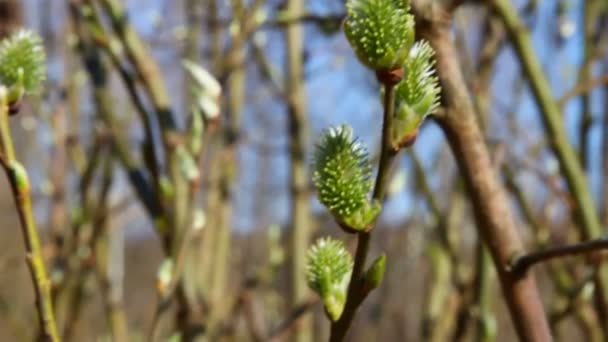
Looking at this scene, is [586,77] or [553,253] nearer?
[553,253]

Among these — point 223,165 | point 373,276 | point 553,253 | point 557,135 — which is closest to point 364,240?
point 373,276

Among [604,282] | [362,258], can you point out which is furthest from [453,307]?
[362,258]

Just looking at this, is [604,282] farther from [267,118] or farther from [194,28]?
[267,118]

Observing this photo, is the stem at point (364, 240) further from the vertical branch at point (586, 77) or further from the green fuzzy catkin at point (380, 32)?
the vertical branch at point (586, 77)

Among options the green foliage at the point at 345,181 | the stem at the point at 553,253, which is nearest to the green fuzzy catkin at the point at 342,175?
the green foliage at the point at 345,181

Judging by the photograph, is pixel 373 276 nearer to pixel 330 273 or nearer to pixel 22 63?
pixel 330 273

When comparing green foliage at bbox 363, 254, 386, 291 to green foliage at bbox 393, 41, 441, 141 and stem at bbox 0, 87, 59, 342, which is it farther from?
stem at bbox 0, 87, 59, 342

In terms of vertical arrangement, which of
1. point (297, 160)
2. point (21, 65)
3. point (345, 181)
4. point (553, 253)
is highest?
point (21, 65)
